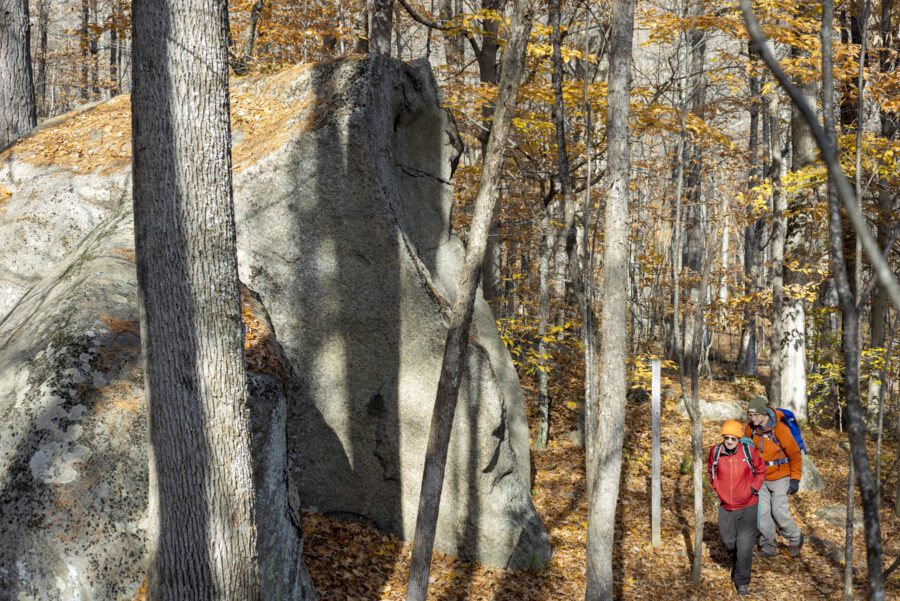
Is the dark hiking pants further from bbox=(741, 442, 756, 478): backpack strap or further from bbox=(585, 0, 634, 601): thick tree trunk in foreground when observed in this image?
bbox=(585, 0, 634, 601): thick tree trunk in foreground

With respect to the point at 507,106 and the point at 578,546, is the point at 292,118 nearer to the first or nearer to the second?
the point at 507,106

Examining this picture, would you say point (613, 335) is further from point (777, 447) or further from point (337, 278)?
point (777, 447)

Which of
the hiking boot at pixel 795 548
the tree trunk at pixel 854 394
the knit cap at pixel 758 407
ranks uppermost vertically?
the tree trunk at pixel 854 394

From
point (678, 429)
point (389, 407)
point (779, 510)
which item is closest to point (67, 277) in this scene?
point (389, 407)

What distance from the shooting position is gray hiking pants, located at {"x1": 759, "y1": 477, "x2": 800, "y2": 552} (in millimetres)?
8633

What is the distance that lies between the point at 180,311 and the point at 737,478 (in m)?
6.50

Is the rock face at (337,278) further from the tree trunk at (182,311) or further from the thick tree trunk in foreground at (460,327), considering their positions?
the tree trunk at (182,311)

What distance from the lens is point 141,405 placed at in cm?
520

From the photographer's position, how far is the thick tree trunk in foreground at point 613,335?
6504mm

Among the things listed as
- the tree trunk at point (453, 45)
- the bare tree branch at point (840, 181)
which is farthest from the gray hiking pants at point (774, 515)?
the tree trunk at point (453, 45)

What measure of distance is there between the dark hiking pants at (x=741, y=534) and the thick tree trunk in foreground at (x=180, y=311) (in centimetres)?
608

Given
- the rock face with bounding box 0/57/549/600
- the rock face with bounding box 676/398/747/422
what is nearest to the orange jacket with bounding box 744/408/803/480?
the rock face with bounding box 0/57/549/600

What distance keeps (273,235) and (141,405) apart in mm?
3228

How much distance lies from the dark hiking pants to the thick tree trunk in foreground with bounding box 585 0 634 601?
238cm
